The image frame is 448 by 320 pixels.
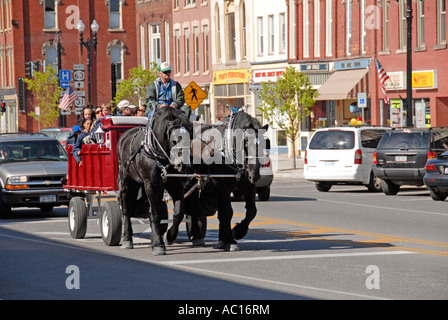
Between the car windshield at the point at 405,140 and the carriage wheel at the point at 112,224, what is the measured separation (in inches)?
561

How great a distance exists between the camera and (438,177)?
25.9 meters

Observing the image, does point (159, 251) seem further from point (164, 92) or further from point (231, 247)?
point (164, 92)

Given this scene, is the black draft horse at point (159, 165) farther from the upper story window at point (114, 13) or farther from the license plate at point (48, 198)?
the upper story window at point (114, 13)

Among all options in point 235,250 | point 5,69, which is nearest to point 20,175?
point 235,250

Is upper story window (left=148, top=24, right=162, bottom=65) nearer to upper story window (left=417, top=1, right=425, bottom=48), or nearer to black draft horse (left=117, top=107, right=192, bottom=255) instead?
upper story window (left=417, top=1, right=425, bottom=48)

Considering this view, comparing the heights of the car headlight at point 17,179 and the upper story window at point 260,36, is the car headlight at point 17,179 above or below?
below

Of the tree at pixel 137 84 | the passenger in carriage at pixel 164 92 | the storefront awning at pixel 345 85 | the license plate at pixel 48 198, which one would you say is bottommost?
the license plate at pixel 48 198

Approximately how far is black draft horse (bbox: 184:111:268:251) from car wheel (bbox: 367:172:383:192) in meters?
15.2

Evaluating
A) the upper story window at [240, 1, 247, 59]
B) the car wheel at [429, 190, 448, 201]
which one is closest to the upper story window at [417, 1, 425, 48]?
the upper story window at [240, 1, 247, 59]

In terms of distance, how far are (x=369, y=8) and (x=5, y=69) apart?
50028mm

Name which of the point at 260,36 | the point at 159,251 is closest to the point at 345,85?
the point at 260,36

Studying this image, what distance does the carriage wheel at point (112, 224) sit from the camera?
16.5 metres

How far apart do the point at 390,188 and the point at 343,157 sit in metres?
1.72

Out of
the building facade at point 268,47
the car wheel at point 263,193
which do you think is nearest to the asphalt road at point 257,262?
the car wheel at point 263,193
